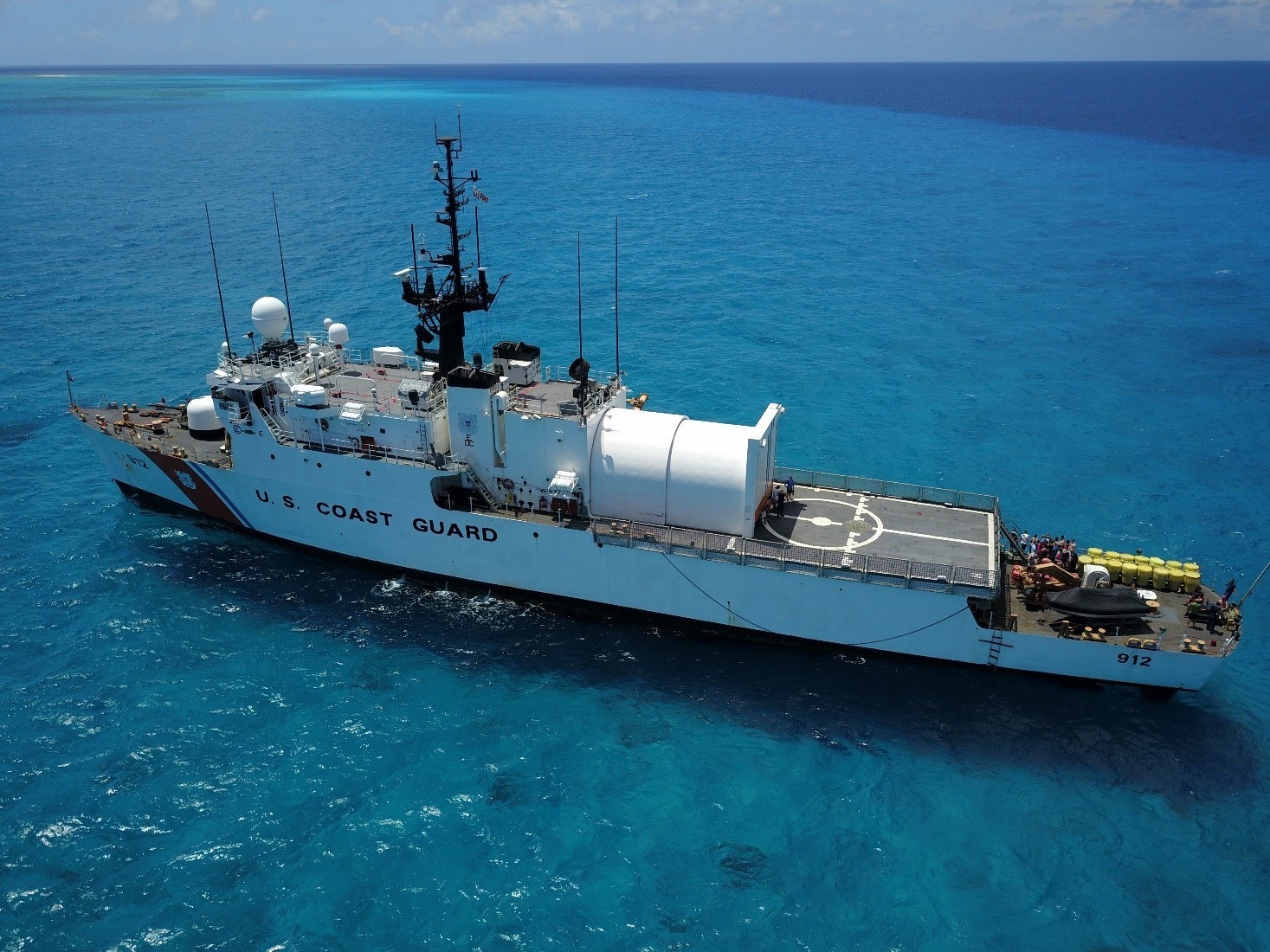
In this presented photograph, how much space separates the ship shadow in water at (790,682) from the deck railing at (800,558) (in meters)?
3.15

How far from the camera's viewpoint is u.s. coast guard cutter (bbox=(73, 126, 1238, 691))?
85.1 feet

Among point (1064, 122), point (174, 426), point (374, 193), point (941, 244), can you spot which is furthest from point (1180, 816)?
point (1064, 122)

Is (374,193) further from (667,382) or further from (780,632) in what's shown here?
(780,632)

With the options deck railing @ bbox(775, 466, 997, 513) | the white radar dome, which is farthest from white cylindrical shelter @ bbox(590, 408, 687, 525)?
the white radar dome

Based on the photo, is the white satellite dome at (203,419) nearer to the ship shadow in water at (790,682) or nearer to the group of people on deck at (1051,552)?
the ship shadow in water at (790,682)

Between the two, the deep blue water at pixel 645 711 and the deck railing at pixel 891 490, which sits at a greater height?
the deck railing at pixel 891 490

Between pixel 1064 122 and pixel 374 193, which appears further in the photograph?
pixel 1064 122

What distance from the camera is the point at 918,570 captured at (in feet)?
84.6

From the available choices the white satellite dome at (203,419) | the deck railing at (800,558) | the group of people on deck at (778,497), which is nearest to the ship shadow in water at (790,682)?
the deck railing at (800,558)

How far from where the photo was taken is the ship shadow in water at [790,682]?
24047 mm

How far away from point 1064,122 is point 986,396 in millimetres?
163081

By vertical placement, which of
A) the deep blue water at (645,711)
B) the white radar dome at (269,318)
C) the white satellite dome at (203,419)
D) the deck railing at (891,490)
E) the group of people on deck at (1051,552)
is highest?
the white radar dome at (269,318)

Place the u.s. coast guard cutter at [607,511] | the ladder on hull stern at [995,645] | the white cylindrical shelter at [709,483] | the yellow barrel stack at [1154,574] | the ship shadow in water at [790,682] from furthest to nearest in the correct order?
the white cylindrical shelter at [709,483] → the yellow barrel stack at [1154,574] → the u.s. coast guard cutter at [607,511] → the ladder on hull stern at [995,645] → the ship shadow in water at [790,682]

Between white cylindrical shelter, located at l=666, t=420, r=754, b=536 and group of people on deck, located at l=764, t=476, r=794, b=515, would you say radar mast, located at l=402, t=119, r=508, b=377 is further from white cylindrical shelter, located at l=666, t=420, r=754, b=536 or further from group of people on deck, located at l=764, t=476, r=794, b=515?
group of people on deck, located at l=764, t=476, r=794, b=515
